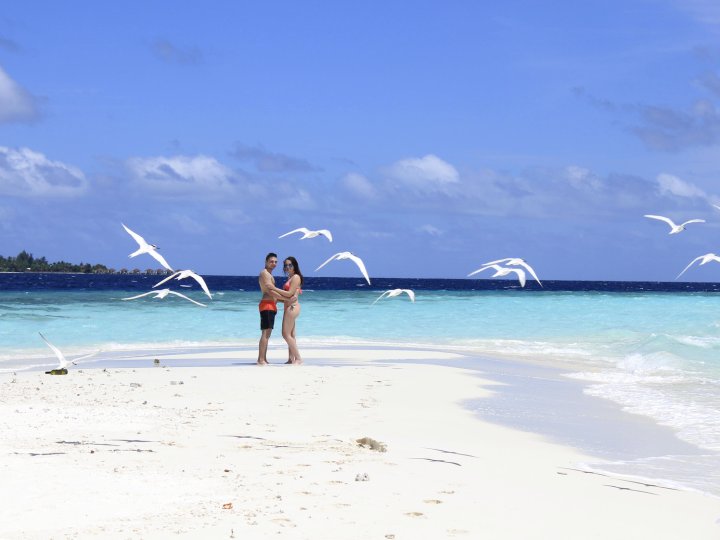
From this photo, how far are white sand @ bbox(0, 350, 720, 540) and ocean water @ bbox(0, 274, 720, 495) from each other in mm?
1303

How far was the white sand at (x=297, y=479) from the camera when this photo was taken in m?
5.26

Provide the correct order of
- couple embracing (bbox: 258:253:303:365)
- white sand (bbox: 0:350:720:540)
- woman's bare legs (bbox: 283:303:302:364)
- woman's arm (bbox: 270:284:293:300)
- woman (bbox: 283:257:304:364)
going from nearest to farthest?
white sand (bbox: 0:350:720:540), couple embracing (bbox: 258:253:303:365), woman's arm (bbox: 270:284:293:300), woman (bbox: 283:257:304:364), woman's bare legs (bbox: 283:303:302:364)

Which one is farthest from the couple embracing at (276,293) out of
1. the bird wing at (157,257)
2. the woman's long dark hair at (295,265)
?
the bird wing at (157,257)

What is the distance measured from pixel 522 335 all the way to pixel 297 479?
2249cm

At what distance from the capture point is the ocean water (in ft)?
40.0

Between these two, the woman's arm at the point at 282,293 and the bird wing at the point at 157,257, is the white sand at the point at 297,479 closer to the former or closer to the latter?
the bird wing at the point at 157,257

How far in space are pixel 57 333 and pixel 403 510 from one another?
73.8 feet

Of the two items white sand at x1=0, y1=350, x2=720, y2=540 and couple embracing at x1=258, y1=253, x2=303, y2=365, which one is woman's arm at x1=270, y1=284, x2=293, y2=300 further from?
white sand at x1=0, y1=350, x2=720, y2=540

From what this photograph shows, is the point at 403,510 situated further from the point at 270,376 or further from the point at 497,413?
the point at 270,376

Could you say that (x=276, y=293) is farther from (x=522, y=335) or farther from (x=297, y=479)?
(x=522, y=335)

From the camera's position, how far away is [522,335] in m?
28.0

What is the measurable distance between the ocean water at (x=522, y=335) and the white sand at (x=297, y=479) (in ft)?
4.28

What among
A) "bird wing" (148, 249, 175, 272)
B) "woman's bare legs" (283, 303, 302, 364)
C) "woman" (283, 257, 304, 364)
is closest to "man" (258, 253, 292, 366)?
"woman" (283, 257, 304, 364)

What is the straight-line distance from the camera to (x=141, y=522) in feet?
17.1
